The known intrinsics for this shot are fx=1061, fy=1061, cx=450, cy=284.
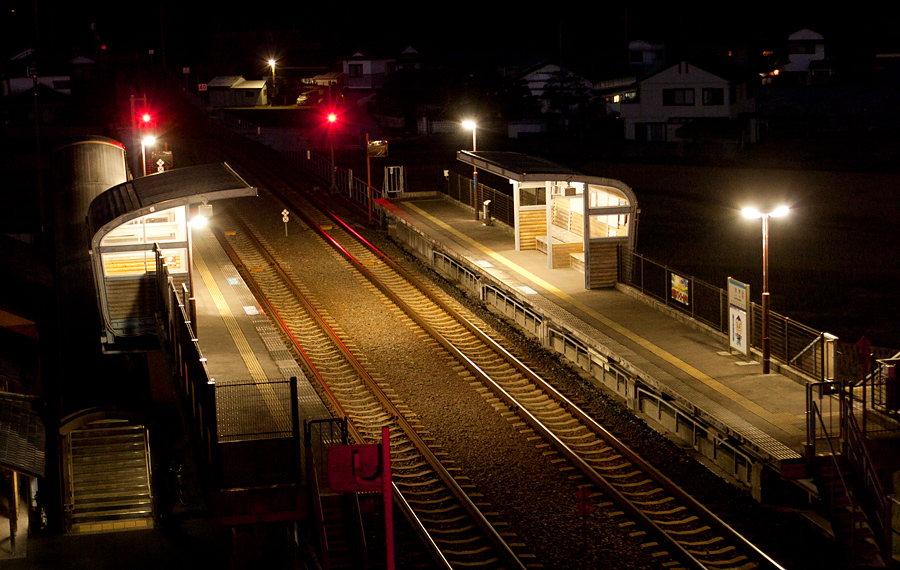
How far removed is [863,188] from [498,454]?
1103 inches

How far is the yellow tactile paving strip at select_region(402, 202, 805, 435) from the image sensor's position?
47.1ft

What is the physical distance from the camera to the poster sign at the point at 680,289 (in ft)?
63.5

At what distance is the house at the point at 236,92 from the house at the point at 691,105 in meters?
30.6

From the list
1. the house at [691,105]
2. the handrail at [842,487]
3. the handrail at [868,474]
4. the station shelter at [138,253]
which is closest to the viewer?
the handrail at [868,474]

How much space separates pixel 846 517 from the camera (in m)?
12.7

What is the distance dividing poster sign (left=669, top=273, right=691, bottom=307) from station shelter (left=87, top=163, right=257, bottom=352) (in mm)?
7965

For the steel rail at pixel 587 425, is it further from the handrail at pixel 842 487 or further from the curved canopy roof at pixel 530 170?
the curved canopy roof at pixel 530 170

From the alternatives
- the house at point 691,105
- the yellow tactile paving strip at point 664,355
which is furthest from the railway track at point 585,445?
the house at point 691,105

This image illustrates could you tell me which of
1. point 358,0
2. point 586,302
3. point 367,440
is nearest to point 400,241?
point 586,302

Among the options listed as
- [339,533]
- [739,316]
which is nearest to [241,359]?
[339,533]

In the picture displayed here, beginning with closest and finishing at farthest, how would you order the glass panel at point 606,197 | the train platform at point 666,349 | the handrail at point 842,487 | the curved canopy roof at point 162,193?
the handrail at point 842,487 < the train platform at point 666,349 < the curved canopy roof at point 162,193 < the glass panel at point 606,197

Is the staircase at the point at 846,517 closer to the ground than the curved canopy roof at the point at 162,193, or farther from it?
closer to the ground

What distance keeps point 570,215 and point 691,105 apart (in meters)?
34.7

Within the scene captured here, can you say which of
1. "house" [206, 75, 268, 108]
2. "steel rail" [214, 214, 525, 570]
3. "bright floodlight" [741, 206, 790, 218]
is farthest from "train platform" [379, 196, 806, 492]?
"house" [206, 75, 268, 108]
